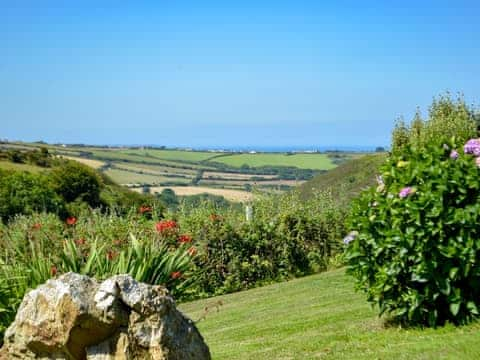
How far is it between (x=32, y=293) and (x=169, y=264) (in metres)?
1.97

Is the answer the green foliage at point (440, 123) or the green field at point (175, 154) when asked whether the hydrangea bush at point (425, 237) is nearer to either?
the green foliage at point (440, 123)

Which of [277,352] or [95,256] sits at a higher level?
[95,256]

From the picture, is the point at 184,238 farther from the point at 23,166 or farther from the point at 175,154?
the point at 175,154

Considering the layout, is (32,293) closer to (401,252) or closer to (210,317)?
(401,252)

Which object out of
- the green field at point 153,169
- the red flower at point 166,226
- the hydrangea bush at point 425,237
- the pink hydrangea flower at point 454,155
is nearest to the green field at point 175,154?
the green field at point 153,169

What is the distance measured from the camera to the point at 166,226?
1650 cm

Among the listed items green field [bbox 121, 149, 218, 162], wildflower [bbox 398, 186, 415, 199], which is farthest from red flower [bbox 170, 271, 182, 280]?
green field [bbox 121, 149, 218, 162]

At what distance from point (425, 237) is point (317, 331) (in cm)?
244

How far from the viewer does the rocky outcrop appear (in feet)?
17.1

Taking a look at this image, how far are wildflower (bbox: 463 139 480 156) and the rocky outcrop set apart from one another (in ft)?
13.3

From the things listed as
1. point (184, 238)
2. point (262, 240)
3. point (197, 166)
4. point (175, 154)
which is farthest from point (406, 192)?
point (175, 154)

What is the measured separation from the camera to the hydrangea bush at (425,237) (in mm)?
7363

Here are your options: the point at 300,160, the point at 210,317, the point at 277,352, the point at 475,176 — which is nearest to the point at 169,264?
the point at 277,352

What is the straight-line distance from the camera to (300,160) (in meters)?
99.2
